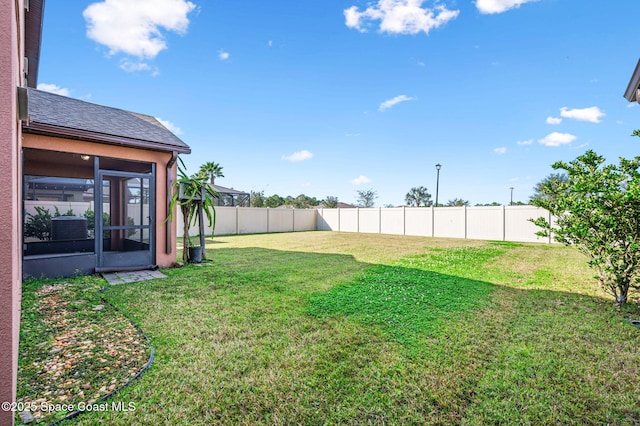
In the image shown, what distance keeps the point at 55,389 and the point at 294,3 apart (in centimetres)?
1096

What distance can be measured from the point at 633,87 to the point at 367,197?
34194mm

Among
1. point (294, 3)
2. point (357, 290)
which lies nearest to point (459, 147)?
point (294, 3)

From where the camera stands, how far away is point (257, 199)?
30.2 meters

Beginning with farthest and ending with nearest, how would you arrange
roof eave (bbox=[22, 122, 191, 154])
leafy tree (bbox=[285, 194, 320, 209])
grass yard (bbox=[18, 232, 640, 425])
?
leafy tree (bbox=[285, 194, 320, 209]), roof eave (bbox=[22, 122, 191, 154]), grass yard (bbox=[18, 232, 640, 425])

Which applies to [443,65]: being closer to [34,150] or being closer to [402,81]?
[402,81]

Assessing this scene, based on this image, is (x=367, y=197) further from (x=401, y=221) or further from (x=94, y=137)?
(x=94, y=137)

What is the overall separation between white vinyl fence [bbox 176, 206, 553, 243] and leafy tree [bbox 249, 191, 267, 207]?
35.3 ft

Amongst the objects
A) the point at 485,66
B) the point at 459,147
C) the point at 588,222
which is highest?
the point at 485,66

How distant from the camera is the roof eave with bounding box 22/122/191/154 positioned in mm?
4659

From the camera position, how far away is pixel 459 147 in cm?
1883

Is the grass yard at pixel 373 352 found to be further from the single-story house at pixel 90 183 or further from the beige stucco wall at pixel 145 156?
the beige stucco wall at pixel 145 156

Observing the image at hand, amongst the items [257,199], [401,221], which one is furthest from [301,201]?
[401,221]

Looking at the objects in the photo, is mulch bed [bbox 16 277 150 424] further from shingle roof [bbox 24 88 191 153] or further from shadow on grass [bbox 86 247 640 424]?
shingle roof [bbox 24 88 191 153]

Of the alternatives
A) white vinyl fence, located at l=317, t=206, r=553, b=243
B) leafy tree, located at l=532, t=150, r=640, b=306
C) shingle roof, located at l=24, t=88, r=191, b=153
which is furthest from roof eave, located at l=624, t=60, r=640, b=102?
shingle roof, located at l=24, t=88, r=191, b=153
